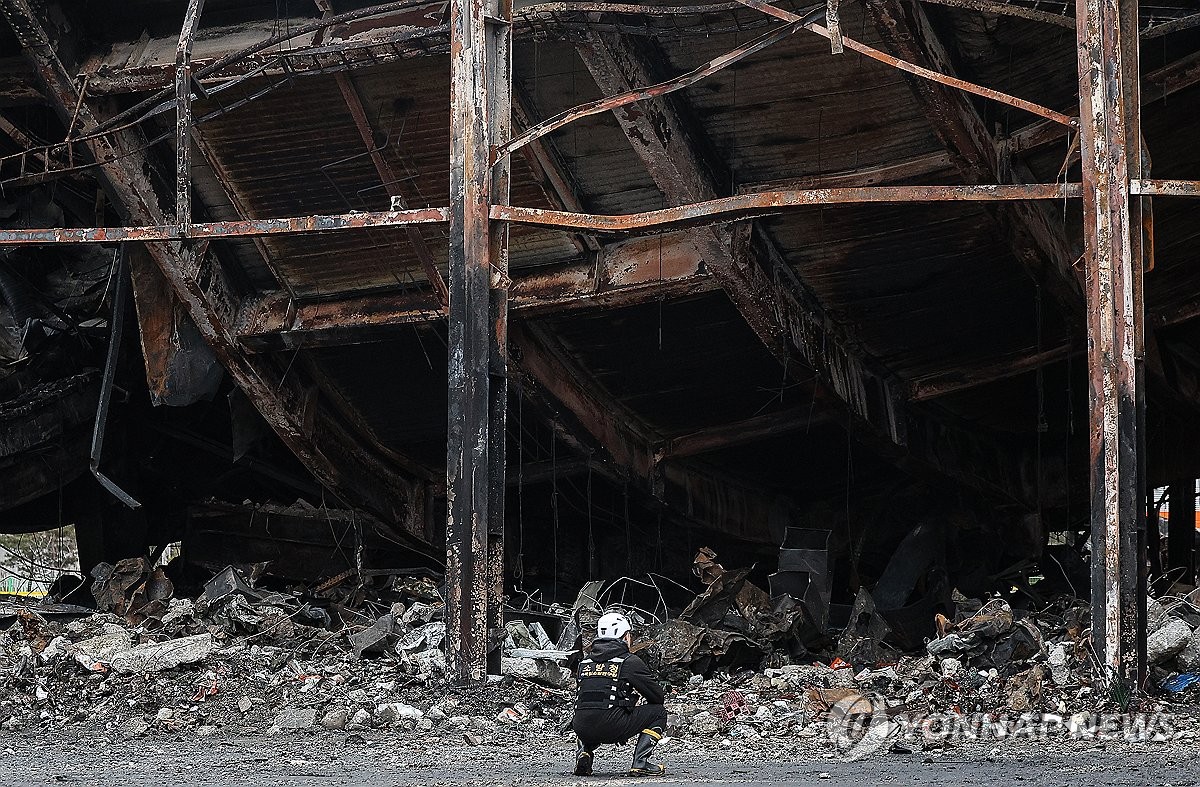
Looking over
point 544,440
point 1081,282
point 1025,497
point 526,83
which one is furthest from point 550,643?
point 1025,497

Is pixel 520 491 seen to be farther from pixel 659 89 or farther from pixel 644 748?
pixel 644 748

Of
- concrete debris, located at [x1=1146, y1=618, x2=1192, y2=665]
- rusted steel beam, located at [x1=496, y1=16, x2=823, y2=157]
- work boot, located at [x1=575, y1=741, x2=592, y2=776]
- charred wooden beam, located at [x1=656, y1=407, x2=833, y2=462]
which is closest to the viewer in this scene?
work boot, located at [x1=575, y1=741, x2=592, y2=776]

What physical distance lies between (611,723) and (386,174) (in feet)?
13.8

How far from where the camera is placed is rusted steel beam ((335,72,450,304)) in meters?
7.61

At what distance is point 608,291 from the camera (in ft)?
26.6

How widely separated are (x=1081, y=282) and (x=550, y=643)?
3.94m

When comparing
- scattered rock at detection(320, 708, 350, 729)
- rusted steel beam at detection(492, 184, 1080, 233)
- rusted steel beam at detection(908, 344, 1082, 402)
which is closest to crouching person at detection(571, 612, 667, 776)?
scattered rock at detection(320, 708, 350, 729)

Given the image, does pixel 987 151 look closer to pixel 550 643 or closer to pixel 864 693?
pixel 864 693

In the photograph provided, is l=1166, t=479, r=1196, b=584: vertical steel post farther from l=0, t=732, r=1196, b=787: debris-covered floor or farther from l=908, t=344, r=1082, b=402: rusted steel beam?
l=0, t=732, r=1196, b=787: debris-covered floor

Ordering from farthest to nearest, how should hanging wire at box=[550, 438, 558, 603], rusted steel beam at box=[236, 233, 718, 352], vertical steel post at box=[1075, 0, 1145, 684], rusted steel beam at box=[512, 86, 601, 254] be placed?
hanging wire at box=[550, 438, 558, 603], rusted steel beam at box=[236, 233, 718, 352], rusted steel beam at box=[512, 86, 601, 254], vertical steel post at box=[1075, 0, 1145, 684]

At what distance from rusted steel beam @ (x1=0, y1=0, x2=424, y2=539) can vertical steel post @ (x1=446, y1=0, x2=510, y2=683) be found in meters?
1.66

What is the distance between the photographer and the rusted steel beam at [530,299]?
26.2 ft

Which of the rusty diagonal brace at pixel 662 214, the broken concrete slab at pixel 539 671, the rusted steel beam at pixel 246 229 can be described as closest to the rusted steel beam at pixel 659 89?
the rusty diagonal brace at pixel 662 214

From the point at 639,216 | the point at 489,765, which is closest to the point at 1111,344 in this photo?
the point at 639,216
